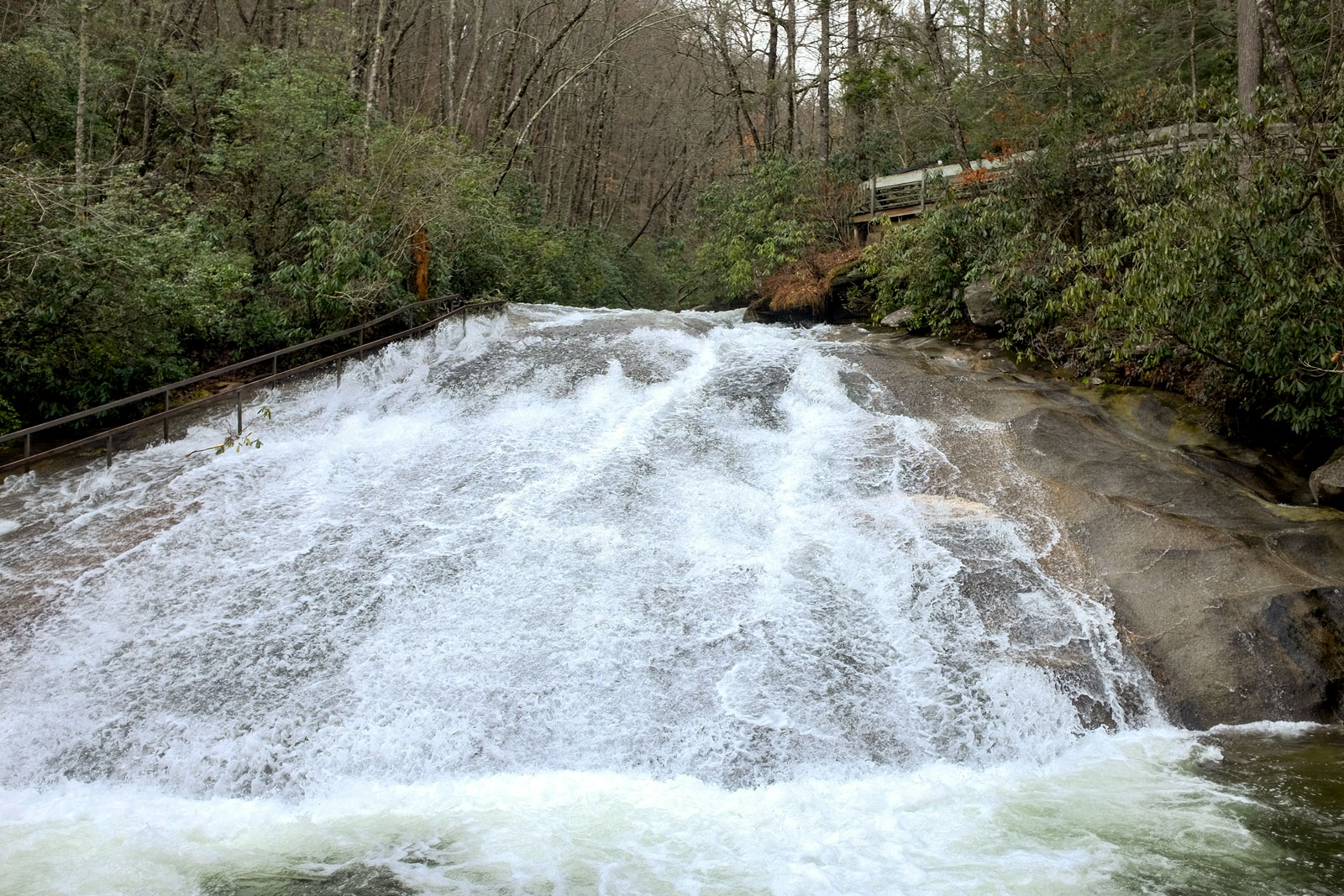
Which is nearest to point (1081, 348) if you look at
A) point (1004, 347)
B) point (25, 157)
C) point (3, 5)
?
point (1004, 347)

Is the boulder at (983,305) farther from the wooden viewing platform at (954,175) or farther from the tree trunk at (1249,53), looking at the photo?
the tree trunk at (1249,53)

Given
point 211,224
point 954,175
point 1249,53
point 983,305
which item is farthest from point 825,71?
point 211,224

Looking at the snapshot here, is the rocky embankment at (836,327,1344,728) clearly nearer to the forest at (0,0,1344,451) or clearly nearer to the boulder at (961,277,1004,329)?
the forest at (0,0,1344,451)

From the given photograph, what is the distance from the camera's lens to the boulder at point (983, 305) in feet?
49.0

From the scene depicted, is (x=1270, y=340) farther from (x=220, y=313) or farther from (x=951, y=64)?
(x=951, y=64)

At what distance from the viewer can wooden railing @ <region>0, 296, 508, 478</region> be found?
372 inches

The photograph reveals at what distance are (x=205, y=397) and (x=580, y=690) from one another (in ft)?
24.6

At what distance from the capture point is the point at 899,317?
17406 mm

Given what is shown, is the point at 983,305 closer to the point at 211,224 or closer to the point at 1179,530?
the point at 1179,530

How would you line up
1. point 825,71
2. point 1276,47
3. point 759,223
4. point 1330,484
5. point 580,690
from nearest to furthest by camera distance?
point 580,690 < point 1330,484 < point 1276,47 < point 759,223 < point 825,71

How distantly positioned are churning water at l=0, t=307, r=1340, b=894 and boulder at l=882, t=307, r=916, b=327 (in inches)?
270

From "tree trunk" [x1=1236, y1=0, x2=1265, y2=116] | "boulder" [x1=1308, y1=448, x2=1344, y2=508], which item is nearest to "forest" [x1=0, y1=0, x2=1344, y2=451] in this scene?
"tree trunk" [x1=1236, y1=0, x2=1265, y2=116]

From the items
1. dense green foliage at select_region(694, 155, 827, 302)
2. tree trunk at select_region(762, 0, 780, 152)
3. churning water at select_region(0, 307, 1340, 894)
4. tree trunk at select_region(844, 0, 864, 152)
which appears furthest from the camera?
tree trunk at select_region(762, 0, 780, 152)

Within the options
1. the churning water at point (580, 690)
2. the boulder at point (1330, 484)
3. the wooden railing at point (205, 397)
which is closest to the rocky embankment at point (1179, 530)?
the boulder at point (1330, 484)
